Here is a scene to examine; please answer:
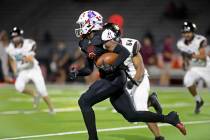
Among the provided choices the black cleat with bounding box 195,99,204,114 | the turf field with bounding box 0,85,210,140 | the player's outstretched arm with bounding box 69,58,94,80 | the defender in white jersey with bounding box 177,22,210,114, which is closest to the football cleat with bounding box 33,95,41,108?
the turf field with bounding box 0,85,210,140

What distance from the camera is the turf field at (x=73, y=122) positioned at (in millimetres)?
9677

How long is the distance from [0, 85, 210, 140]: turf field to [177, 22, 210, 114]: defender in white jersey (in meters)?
0.58

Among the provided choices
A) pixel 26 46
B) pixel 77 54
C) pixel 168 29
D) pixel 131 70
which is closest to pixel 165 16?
pixel 168 29

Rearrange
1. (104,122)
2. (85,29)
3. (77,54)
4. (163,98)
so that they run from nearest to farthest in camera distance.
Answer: (85,29)
(104,122)
(163,98)
(77,54)

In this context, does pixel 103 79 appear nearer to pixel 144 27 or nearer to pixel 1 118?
pixel 1 118

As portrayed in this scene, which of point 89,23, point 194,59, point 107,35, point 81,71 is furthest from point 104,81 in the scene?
point 194,59

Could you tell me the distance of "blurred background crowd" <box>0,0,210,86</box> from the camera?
2111 centimetres

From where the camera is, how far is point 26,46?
12.9 m

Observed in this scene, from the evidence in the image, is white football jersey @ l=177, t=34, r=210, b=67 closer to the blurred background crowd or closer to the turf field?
the turf field

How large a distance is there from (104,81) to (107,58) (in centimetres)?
33

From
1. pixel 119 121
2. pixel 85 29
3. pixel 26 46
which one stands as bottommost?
pixel 119 121

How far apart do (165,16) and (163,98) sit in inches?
362

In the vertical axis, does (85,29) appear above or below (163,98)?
above

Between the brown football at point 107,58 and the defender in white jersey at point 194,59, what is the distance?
14.1 feet
